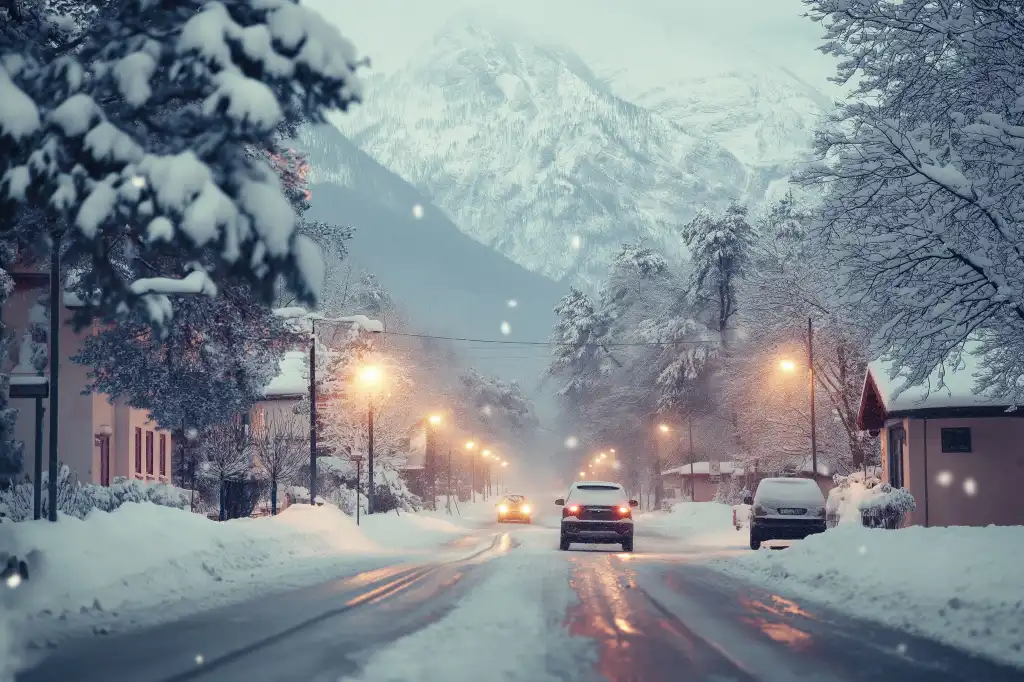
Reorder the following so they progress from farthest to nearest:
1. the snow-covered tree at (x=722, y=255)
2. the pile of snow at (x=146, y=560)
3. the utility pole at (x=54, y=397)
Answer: the snow-covered tree at (x=722, y=255) → the utility pole at (x=54, y=397) → the pile of snow at (x=146, y=560)

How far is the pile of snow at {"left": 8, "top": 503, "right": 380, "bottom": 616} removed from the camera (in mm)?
15245

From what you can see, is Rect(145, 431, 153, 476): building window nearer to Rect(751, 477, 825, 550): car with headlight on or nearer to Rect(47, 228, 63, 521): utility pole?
Rect(751, 477, 825, 550): car with headlight on

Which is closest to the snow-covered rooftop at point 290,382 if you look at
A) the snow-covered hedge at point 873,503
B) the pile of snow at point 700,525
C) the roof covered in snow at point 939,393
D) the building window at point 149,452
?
the building window at point 149,452

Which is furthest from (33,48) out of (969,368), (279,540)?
(969,368)

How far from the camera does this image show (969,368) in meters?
37.5

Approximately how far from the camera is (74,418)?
42.2 meters

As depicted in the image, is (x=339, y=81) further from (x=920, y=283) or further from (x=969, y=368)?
(x=969, y=368)

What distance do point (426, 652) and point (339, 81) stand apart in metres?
5.28

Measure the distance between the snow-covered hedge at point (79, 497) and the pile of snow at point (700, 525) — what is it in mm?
19986

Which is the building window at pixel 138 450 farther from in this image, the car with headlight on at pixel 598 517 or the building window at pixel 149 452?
the car with headlight on at pixel 598 517

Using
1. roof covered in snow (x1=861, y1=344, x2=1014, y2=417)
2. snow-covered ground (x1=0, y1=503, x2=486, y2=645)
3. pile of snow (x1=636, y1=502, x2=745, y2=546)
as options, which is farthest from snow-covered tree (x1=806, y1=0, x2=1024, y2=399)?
pile of snow (x1=636, y1=502, x2=745, y2=546)

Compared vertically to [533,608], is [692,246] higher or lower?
higher

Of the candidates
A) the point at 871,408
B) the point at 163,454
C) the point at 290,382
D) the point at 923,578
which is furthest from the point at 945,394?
the point at 290,382

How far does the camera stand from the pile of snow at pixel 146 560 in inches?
600
